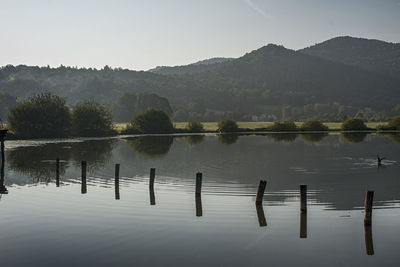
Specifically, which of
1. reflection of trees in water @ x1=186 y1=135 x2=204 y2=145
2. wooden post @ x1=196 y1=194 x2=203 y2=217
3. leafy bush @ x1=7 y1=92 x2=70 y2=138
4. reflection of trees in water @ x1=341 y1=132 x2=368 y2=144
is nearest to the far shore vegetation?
leafy bush @ x1=7 y1=92 x2=70 y2=138

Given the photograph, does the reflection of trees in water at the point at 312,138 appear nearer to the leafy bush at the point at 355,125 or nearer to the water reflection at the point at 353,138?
the water reflection at the point at 353,138

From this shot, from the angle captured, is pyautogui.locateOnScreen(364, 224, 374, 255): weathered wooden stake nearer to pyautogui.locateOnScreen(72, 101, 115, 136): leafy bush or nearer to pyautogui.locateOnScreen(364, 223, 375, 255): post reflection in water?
pyautogui.locateOnScreen(364, 223, 375, 255): post reflection in water

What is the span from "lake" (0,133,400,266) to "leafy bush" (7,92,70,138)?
211ft

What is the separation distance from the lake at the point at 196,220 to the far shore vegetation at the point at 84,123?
64.7 metres

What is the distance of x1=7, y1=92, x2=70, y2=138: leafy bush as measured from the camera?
346 ft

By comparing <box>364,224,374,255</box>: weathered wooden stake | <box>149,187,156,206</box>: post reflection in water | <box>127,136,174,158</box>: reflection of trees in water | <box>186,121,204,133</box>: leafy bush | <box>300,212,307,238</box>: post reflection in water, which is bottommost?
<box>364,224,374,255</box>: weathered wooden stake

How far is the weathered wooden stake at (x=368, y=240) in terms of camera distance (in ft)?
65.3

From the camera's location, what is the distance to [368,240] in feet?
69.8

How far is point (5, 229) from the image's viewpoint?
23234 millimetres

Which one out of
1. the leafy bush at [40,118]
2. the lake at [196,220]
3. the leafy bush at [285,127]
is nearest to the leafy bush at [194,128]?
the leafy bush at [285,127]

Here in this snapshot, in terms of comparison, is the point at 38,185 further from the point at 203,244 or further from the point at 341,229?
the point at 341,229

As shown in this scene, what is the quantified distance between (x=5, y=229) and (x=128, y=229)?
649 cm

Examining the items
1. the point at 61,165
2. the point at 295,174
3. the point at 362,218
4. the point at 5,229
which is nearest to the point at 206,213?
the point at 362,218

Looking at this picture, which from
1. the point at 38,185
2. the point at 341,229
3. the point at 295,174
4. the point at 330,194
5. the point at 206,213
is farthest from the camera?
the point at 295,174
